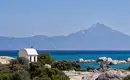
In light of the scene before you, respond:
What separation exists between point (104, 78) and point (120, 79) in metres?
1.42

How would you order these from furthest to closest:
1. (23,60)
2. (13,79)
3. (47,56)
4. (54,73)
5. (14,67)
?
(47,56), (23,60), (14,67), (54,73), (13,79)

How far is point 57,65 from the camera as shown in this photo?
60.1 meters

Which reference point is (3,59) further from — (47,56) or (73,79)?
(73,79)

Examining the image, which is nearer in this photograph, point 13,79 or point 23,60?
point 13,79

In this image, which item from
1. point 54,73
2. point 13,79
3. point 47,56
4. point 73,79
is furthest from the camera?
point 47,56

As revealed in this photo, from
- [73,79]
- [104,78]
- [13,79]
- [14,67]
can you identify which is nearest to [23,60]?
[14,67]

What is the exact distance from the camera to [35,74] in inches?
1480

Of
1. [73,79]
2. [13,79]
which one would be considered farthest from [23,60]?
[13,79]

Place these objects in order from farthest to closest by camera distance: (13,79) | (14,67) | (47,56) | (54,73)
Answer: (47,56), (14,67), (54,73), (13,79)

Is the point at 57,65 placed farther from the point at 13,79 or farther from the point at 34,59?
the point at 13,79

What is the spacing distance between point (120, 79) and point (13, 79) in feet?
37.3

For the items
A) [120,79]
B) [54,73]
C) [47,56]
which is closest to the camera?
[120,79]

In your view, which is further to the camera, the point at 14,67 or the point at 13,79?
A: the point at 14,67

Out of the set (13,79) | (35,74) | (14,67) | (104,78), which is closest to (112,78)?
(104,78)
